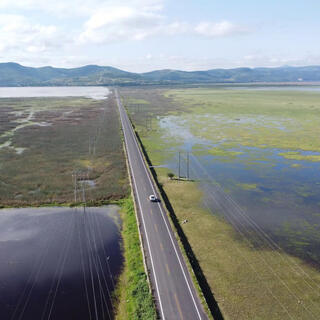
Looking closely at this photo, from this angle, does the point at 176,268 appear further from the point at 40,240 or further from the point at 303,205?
the point at 303,205

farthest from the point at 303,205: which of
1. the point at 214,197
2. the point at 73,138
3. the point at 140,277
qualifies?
the point at 73,138

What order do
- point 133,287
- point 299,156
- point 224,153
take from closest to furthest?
point 133,287 < point 299,156 < point 224,153

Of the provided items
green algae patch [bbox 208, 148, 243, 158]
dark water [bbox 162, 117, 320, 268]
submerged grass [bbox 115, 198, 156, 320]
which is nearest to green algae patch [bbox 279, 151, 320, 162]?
dark water [bbox 162, 117, 320, 268]

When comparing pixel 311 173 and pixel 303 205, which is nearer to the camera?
pixel 303 205

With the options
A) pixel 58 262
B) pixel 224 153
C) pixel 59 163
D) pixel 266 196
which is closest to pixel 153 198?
pixel 58 262

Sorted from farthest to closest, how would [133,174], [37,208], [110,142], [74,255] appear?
[110,142] → [133,174] → [37,208] → [74,255]

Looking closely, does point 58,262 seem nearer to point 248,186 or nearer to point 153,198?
point 153,198

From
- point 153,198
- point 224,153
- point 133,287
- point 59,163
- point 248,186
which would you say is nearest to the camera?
point 133,287
